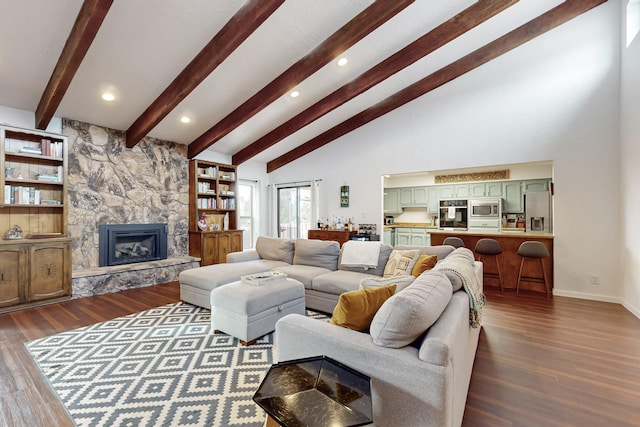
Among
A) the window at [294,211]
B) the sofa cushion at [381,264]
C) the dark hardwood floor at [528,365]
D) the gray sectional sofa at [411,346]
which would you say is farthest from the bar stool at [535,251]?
the window at [294,211]

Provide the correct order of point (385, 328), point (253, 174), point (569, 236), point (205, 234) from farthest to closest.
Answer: point (253, 174) < point (205, 234) < point (569, 236) < point (385, 328)

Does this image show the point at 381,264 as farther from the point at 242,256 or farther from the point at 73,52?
the point at 73,52

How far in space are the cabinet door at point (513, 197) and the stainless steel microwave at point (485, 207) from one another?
9.5 inches

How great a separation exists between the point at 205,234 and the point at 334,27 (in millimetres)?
4373

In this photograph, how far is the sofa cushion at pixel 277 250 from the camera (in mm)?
4565

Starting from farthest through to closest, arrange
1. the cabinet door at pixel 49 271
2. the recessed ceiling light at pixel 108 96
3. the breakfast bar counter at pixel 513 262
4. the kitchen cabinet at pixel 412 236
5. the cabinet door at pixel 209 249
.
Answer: the kitchen cabinet at pixel 412 236 < the cabinet door at pixel 209 249 < the breakfast bar counter at pixel 513 262 < the recessed ceiling light at pixel 108 96 < the cabinet door at pixel 49 271

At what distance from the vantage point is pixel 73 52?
3.07m

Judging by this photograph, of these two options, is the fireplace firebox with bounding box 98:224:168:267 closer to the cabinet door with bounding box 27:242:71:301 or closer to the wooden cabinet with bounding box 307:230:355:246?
the cabinet door with bounding box 27:242:71:301

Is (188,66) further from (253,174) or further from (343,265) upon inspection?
(253,174)

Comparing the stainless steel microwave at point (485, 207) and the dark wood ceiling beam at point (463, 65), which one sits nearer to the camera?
the dark wood ceiling beam at point (463, 65)

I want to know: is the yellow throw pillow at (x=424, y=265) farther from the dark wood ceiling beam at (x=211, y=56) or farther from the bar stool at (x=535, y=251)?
the dark wood ceiling beam at (x=211, y=56)

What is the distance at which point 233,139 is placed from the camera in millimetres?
6250

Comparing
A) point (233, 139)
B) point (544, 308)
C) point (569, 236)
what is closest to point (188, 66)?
point (233, 139)

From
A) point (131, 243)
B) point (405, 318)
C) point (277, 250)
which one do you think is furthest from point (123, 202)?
point (405, 318)
